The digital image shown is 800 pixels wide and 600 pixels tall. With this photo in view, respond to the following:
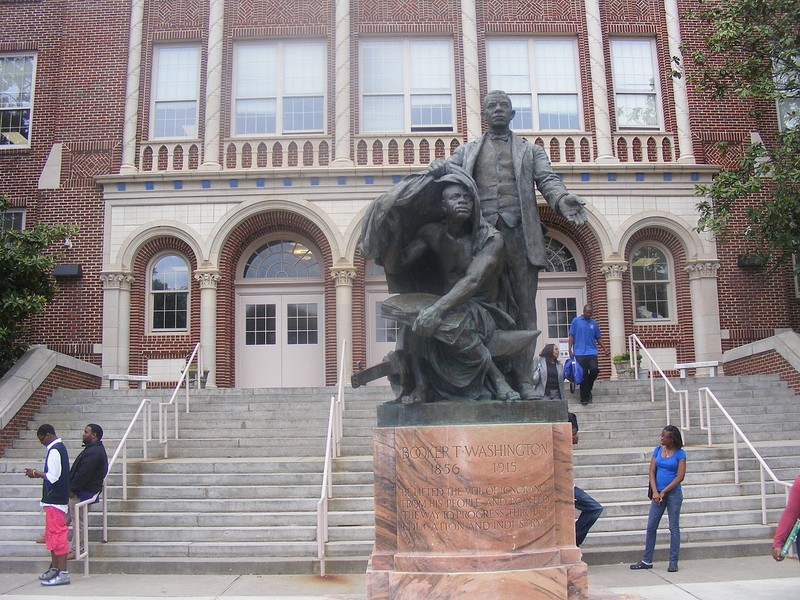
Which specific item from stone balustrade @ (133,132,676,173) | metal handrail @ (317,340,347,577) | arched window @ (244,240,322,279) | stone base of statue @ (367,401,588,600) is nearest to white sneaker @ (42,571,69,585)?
metal handrail @ (317,340,347,577)

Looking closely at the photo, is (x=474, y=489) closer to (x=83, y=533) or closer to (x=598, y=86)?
(x=83, y=533)

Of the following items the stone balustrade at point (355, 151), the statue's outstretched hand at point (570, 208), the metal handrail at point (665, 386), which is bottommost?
the metal handrail at point (665, 386)

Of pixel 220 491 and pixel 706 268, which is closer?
pixel 220 491

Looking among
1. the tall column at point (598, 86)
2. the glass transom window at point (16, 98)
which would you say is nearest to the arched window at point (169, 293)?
the glass transom window at point (16, 98)

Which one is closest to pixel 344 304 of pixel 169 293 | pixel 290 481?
pixel 169 293

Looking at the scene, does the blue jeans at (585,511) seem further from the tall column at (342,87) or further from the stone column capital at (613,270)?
the tall column at (342,87)

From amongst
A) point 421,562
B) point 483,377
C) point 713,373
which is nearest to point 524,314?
point 483,377

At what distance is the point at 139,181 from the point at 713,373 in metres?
13.4

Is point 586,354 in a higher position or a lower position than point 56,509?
higher

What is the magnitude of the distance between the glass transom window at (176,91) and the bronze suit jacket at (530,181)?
14.2m

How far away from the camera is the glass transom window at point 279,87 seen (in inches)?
751

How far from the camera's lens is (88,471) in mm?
8477

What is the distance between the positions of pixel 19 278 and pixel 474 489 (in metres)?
11.8

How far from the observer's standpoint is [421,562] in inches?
198
